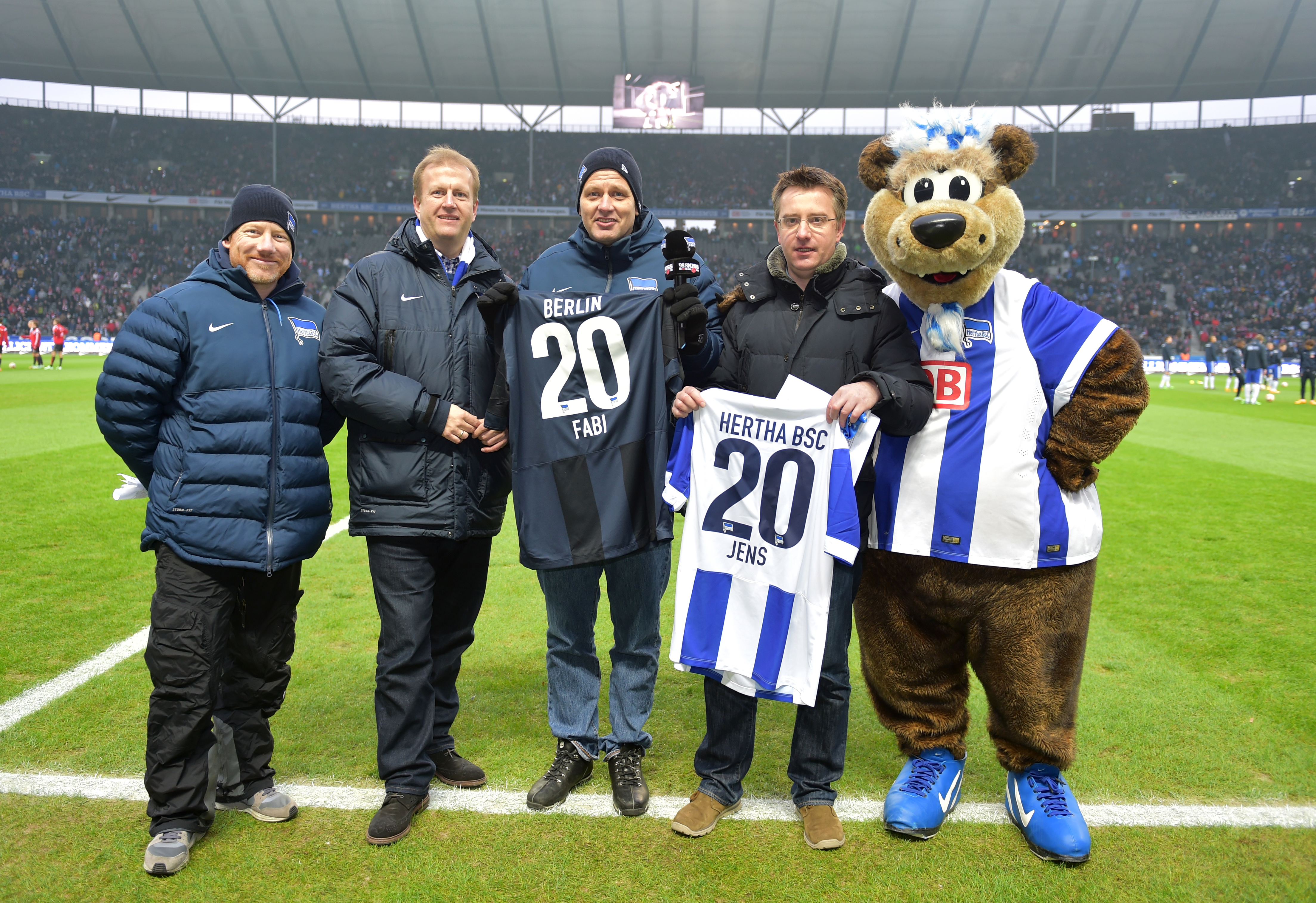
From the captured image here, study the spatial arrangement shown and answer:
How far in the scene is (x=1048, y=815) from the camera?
2838 millimetres

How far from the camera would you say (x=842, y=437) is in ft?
9.27

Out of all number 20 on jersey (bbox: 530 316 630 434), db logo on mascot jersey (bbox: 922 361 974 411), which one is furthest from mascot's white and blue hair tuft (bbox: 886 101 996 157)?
number 20 on jersey (bbox: 530 316 630 434)

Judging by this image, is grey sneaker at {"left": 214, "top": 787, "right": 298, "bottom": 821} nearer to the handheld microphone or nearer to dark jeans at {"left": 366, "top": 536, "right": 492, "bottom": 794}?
dark jeans at {"left": 366, "top": 536, "right": 492, "bottom": 794}

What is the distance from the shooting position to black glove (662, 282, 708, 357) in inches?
115

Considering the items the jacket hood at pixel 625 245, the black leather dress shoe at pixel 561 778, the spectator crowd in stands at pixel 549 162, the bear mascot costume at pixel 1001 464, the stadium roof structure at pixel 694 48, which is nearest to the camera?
the bear mascot costume at pixel 1001 464

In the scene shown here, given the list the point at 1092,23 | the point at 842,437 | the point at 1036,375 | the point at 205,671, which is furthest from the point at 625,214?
the point at 1092,23

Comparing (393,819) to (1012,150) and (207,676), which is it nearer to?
(207,676)

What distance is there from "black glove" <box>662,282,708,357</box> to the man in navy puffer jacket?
4.22ft

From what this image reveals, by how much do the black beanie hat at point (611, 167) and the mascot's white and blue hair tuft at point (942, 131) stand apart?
3.13ft

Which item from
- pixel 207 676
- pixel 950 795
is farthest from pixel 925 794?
pixel 207 676

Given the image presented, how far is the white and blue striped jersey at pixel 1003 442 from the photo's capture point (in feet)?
9.45

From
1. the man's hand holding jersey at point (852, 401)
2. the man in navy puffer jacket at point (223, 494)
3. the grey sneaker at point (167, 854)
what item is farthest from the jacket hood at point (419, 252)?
the grey sneaker at point (167, 854)

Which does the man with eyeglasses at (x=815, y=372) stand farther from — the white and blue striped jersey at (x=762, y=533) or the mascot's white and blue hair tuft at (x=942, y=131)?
the mascot's white and blue hair tuft at (x=942, y=131)

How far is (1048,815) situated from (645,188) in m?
40.5
